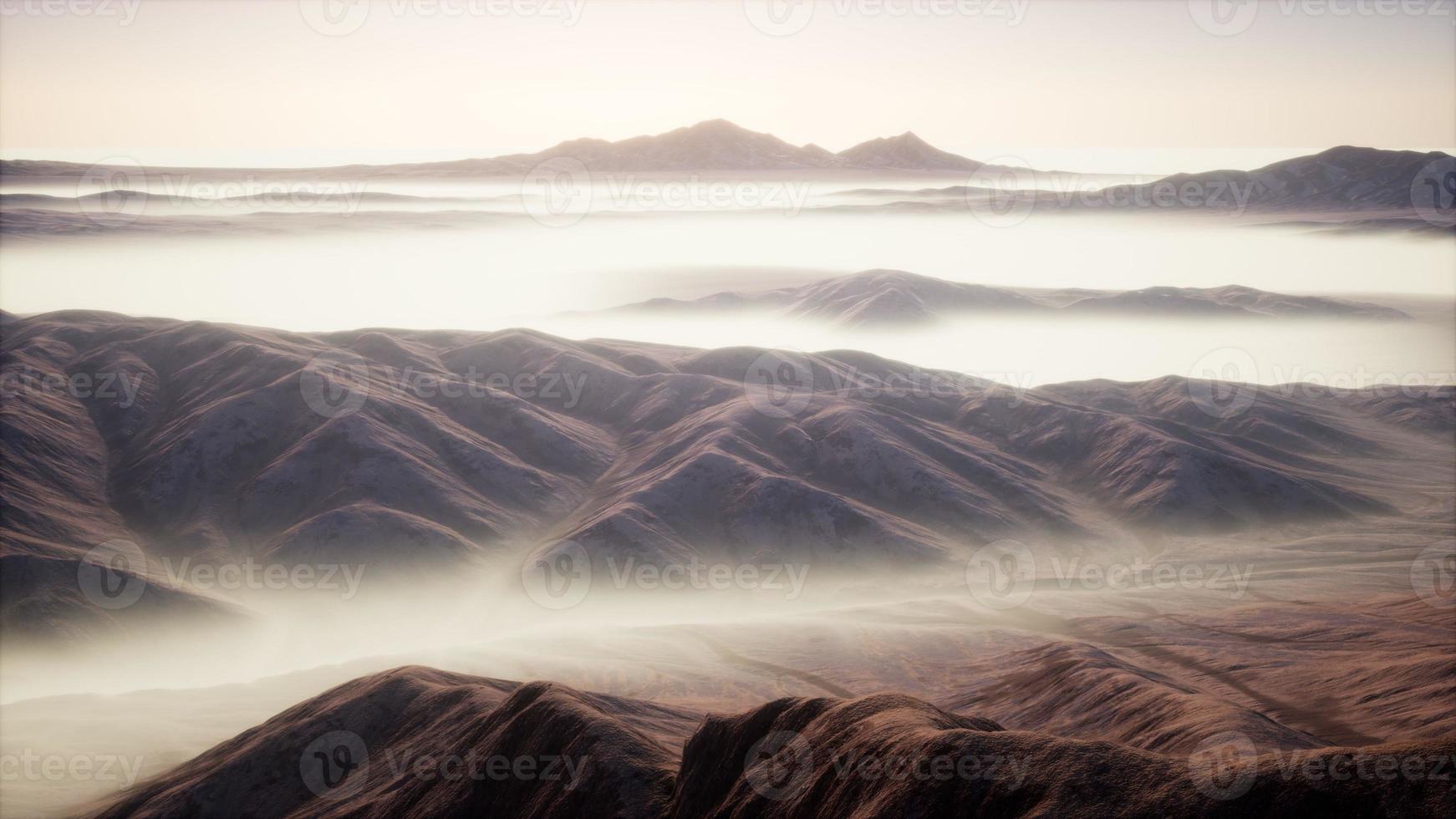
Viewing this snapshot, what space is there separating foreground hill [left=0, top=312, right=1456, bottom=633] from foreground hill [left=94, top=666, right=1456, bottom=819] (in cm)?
6866

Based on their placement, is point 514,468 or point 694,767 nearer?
point 694,767

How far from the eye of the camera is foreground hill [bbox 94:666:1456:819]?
1249 inches

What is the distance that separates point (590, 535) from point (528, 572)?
10513 millimetres

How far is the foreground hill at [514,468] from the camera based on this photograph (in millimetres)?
144500

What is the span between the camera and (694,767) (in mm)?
44656

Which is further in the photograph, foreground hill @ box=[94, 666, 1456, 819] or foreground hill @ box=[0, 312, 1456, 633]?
foreground hill @ box=[0, 312, 1456, 633]

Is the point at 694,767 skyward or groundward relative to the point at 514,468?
skyward

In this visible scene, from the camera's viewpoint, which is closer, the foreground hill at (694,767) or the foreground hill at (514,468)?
the foreground hill at (694,767)

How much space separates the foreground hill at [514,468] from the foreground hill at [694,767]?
6866 cm

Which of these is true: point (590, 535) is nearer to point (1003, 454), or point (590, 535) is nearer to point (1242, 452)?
point (1003, 454)

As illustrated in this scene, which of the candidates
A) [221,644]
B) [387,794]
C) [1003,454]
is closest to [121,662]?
[221,644]

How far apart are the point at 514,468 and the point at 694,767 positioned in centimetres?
12606

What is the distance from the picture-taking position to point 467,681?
67000mm

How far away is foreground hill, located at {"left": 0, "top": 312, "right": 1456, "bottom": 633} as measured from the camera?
144 m
